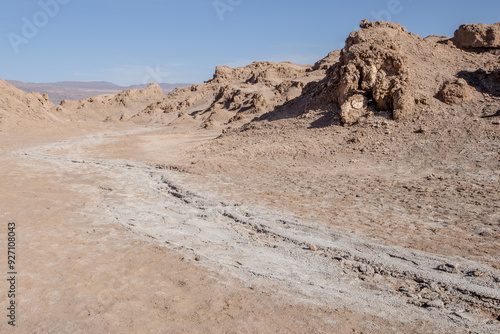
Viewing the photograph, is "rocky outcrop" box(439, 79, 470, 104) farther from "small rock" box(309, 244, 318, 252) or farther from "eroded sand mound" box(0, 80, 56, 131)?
"eroded sand mound" box(0, 80, 56, 131)

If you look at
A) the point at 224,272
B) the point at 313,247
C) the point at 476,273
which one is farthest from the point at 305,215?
the point at 476,273

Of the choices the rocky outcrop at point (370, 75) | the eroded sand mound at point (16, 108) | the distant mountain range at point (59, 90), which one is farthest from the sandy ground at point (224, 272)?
the distant mountain range at point (59, 90)

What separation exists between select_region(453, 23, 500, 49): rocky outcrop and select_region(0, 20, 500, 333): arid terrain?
0.19 feet

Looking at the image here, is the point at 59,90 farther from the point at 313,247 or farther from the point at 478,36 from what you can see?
the point at 313,247

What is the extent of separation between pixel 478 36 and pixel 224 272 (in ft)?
49.2

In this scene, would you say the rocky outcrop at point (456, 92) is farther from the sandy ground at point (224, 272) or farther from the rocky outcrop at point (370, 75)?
the sandy ground at point (224, 272)

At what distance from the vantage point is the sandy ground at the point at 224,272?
3.19 m

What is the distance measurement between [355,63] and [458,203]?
26.4ft

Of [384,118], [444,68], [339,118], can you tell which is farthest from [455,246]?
[444,68]

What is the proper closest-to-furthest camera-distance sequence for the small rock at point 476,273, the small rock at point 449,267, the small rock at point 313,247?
the small rock at point 476,273, the small rock at point 449,267, the small rock at point 313,247

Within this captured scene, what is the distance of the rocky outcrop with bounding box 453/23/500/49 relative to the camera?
13852mm

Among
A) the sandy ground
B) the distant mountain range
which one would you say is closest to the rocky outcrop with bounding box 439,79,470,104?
the sandy ground

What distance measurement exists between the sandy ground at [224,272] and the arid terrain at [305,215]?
21mm

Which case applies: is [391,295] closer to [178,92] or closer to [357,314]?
[357,314]
